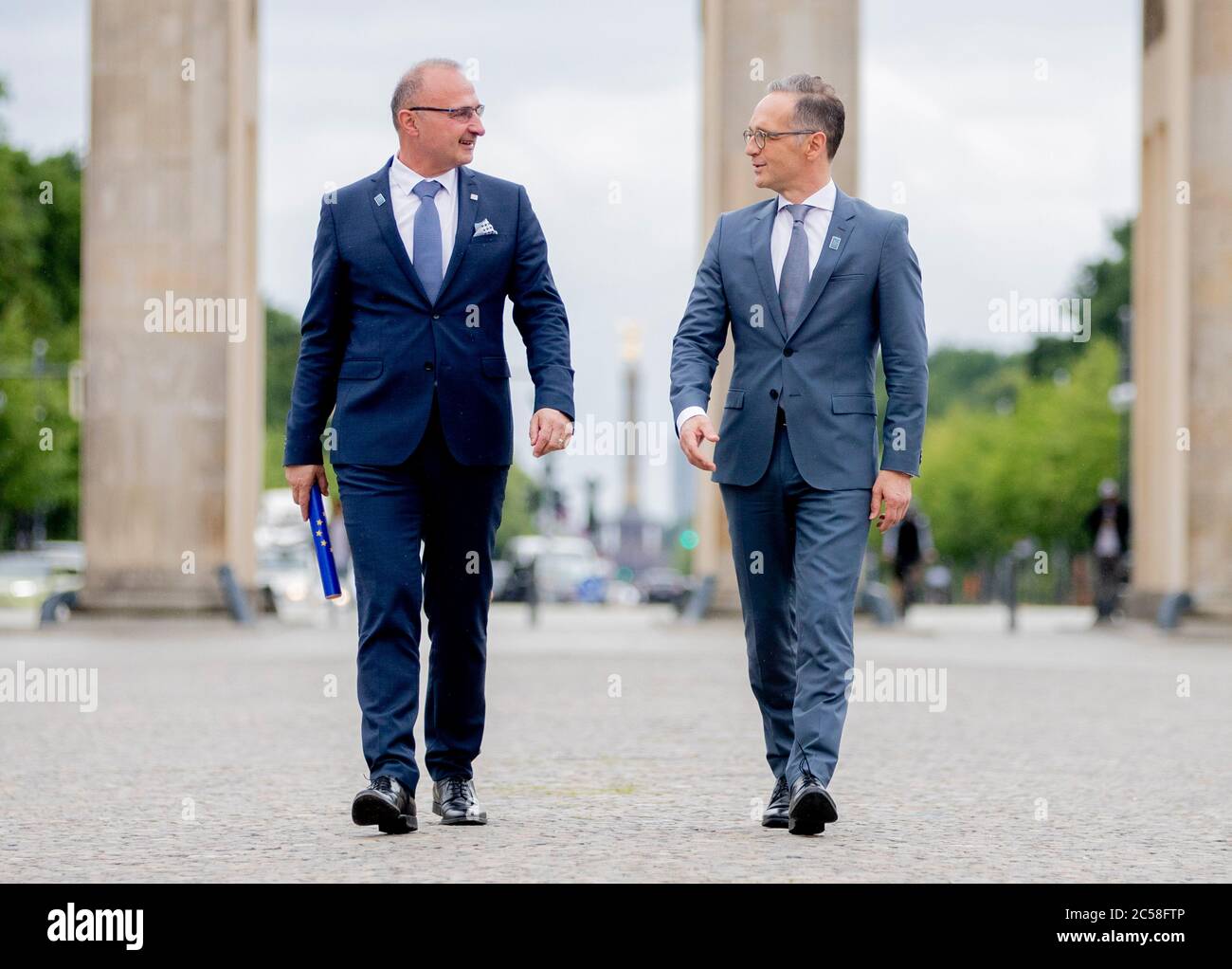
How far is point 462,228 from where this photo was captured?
22.3ft

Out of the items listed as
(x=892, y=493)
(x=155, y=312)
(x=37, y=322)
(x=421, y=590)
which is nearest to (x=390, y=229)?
(x=421, y=590)

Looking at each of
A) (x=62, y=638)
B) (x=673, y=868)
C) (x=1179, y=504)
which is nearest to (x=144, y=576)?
(x=62, y=638)

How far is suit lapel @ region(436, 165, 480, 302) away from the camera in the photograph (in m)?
6.76

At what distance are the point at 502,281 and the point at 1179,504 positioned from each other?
1584 cm

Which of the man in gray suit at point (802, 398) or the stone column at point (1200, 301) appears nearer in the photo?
the man in gray suit at point (802, 398)

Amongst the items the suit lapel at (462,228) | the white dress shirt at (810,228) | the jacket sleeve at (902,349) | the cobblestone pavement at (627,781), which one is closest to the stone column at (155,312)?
the cobblestone pavement at (627,781)

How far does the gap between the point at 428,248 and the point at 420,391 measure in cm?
44

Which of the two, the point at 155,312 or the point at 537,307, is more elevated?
the point at 155,312

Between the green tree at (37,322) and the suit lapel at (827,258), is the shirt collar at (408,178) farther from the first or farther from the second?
the green tree at (37,322)

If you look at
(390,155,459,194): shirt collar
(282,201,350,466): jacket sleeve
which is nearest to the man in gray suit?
(390,155,459,194): shirt collar

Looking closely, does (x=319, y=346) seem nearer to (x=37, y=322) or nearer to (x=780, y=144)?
(x=780, y=144)

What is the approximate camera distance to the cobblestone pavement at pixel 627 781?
19.9ft

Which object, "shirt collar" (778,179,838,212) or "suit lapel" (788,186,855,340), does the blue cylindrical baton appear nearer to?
"suit lapel" (788,186,855,340)

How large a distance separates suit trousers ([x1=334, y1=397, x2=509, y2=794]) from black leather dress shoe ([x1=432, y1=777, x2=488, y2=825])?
0.11 ft
